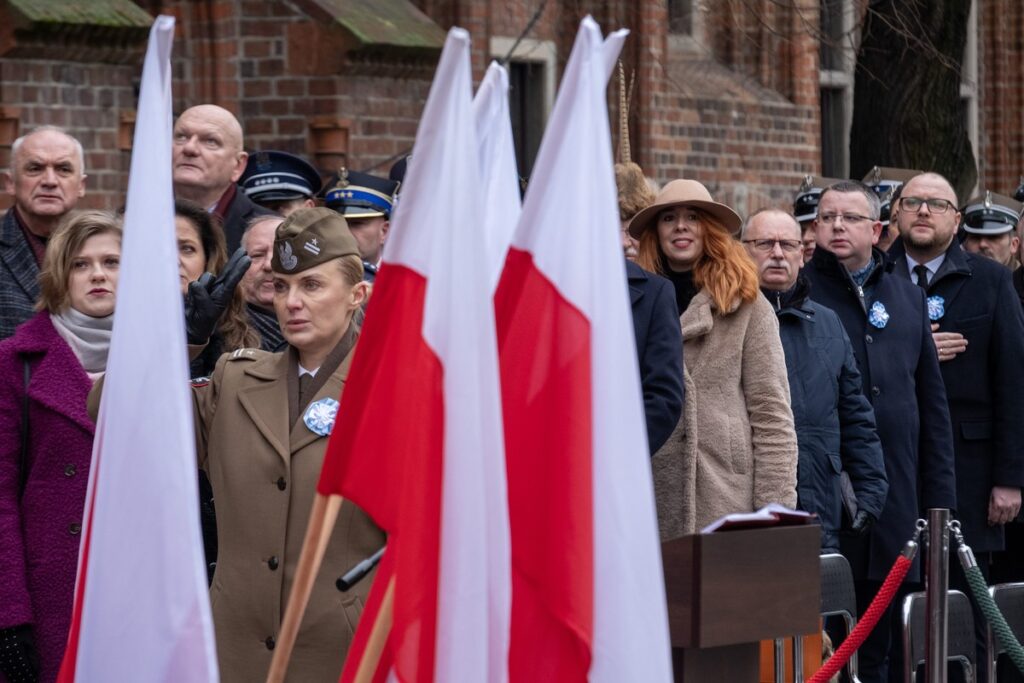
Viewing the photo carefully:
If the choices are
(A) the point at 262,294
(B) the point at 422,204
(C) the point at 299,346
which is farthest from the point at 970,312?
(B) the point at 422,204

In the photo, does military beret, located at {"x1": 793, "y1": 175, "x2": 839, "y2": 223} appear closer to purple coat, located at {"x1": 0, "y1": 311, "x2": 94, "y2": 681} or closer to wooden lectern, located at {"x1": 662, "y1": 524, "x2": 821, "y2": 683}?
purple coat, located at {"x1": 0, "y1": 311, "x2": 94, "y2": 681}

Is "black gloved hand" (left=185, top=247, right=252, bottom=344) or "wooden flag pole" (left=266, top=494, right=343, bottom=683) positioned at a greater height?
"black gloved hand" (left=185, top=247, right=252, bottom=344)

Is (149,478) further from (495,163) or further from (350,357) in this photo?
(495,163)

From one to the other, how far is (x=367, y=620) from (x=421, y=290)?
2.29 ft

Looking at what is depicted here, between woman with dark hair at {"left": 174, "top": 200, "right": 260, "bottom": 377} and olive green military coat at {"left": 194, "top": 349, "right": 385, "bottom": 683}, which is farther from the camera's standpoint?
woman with dark hair at {"left": 174, "top": 200, "right": 260, "bottom": 377}

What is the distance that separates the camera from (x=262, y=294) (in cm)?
698

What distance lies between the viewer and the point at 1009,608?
7340 millimetres

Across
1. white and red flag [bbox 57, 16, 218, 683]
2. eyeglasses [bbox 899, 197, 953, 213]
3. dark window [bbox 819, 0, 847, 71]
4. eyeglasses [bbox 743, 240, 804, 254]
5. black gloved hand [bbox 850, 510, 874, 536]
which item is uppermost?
dark window [bbox 819, 0, 847, 71]

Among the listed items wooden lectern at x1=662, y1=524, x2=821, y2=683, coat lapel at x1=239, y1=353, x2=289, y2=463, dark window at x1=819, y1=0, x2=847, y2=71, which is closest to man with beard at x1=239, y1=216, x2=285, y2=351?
coat lapel at x1=239, y1=353, x2=289, y2=463

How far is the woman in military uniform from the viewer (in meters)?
5.19

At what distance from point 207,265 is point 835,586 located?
2205 millimetres

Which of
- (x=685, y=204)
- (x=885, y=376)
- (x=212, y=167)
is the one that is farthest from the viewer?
(x=885, y=376)

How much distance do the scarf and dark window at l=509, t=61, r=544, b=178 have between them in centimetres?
984

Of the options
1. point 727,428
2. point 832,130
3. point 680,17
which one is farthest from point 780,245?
point 832,130
